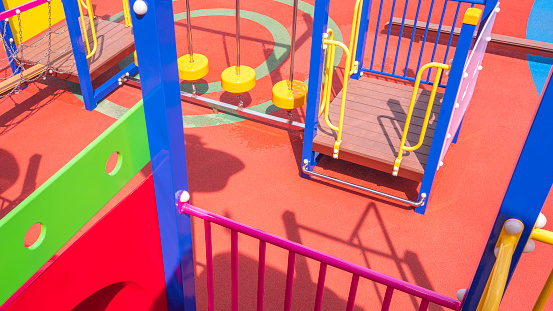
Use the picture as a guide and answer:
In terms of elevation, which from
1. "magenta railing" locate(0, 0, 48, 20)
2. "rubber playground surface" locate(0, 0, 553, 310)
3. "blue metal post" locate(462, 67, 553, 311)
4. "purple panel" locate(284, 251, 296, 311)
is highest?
"blue metal post" locate(462, 67, 553, 311)

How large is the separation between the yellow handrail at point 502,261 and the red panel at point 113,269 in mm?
1509

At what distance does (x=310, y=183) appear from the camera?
15.1ft

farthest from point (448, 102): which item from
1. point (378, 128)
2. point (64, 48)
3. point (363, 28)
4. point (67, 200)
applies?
point (64, 48)

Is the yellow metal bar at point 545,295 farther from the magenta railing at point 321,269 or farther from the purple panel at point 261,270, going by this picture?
the purple panel at point 261,270

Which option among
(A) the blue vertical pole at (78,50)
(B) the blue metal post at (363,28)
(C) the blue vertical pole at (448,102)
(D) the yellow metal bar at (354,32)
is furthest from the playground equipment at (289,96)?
(A) the blue vertical pole at (78,50)

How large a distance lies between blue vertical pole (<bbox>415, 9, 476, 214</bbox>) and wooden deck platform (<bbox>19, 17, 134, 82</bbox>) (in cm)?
398

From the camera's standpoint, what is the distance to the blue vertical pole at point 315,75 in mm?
3623

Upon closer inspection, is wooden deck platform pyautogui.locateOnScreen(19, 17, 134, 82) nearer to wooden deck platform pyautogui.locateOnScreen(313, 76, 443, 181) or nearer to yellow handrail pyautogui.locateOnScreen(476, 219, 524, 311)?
wooden deck platform pyautogui.locateOnScreen(313, 76, 443, 181)

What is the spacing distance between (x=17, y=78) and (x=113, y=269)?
3.90 metres

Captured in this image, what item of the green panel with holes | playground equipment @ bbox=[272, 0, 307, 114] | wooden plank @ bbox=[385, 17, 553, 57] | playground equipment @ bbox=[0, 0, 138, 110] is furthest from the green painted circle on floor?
the green panel with holes

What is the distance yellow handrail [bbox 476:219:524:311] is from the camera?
141 centimetres

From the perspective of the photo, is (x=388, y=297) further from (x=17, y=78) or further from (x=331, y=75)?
(x=17, y=78)

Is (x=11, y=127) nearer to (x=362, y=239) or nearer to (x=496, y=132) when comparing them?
(x=362, y=239)

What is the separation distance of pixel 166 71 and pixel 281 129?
3.50 meters
